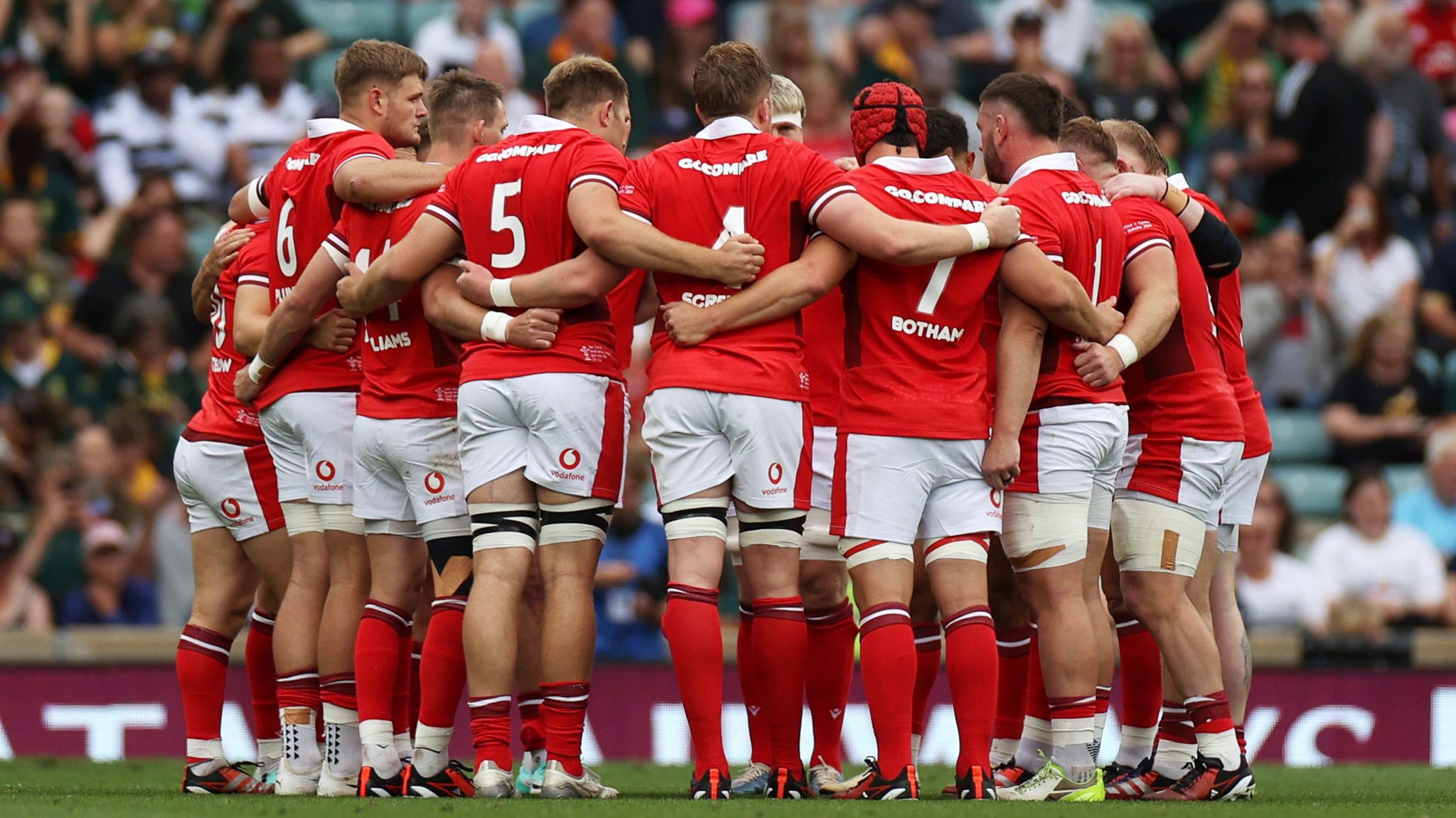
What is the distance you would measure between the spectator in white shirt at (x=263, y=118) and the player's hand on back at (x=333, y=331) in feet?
26.7

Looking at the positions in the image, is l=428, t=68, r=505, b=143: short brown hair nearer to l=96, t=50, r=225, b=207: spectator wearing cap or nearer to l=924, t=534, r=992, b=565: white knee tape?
l=924, t=534, r=992, b=565: white knee tape

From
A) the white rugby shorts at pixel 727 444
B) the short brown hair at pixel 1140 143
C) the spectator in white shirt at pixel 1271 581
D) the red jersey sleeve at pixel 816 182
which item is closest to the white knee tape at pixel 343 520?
the white rugby shorts at pixel 727 444

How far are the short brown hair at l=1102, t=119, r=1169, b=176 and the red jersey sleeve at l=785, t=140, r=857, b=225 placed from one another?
177cm

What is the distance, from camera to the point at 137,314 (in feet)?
47.4

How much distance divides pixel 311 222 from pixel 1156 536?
12.7 feet

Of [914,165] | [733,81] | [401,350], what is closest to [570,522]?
[401,350]

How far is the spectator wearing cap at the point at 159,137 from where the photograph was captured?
1611cm

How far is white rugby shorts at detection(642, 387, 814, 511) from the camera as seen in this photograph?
7.43m

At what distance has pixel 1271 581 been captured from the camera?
1309 cm

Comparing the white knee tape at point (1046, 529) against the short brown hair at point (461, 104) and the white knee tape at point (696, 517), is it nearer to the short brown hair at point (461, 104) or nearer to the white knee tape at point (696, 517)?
the white knee tape at point (696, 517)

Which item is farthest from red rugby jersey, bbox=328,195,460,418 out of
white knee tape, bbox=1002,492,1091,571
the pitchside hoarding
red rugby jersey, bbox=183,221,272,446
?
the pitchside hoarding

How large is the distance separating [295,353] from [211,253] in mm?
997

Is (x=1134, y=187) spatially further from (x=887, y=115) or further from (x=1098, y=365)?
(x=887, y=115)

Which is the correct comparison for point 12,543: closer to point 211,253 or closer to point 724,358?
point 211,253
